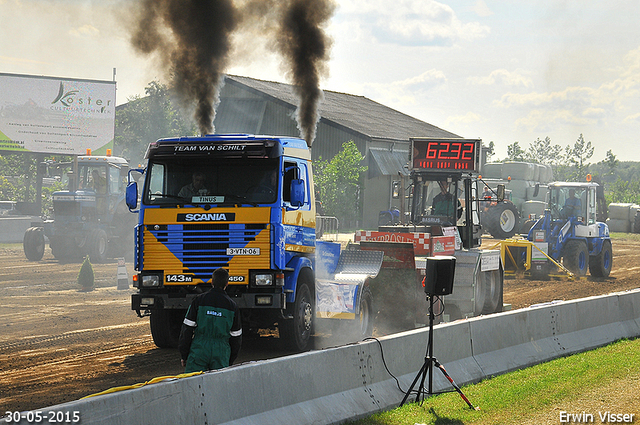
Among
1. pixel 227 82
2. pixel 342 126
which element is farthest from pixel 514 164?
pixel 227 82

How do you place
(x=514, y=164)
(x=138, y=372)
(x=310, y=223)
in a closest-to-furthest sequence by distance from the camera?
(x=138, y=372) → (x=310, y=223) → (x=514, y=164)

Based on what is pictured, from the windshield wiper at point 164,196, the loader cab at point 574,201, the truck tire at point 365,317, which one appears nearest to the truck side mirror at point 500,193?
A: the truck tire at point 365,317

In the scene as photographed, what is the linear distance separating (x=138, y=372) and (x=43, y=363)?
1.63m

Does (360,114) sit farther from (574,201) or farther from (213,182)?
(213,182)

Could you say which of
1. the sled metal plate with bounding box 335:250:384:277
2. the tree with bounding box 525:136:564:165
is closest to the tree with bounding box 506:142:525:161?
the tree with bounding box 525:136:564:165

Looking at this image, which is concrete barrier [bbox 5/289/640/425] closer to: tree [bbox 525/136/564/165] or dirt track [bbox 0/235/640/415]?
dirt track [bbox 0/235/640/415]

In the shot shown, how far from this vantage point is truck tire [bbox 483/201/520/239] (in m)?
33.6

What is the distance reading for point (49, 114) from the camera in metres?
37.7

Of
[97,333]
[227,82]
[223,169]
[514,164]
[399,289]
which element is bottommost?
[97,333]

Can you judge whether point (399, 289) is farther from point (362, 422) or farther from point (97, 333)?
point (362, 422)

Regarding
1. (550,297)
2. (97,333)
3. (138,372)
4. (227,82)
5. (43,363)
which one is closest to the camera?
(138,372)

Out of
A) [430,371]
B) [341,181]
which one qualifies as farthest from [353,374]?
[341,181]

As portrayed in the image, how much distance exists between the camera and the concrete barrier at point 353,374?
5.40 m

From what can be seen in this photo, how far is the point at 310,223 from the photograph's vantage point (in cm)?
1146
